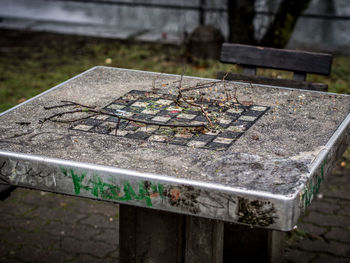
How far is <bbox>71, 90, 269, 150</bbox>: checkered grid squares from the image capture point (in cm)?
202

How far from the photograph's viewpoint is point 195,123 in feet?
7.18

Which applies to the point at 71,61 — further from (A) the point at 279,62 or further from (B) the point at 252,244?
(B) the point at 252,244

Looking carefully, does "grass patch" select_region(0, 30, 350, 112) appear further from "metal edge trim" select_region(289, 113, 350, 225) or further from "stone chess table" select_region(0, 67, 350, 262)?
"metal edge trim" select_region(289, 113, 350, 225)

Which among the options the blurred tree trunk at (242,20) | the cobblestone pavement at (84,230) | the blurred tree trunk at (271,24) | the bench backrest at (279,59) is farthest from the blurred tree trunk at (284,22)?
the bench backrest at (279,59)

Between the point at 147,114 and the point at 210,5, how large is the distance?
543 centimetres

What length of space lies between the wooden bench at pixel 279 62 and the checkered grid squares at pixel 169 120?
83cm

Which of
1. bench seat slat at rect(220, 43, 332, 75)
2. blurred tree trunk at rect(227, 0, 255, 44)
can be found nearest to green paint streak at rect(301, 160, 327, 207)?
bench seat slat at rect(220, 43, 332, 75)

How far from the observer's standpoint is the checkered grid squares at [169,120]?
6.63 ft

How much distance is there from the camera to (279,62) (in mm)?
3246

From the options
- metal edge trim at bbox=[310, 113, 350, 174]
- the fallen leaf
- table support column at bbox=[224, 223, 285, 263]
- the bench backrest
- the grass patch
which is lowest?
table support column at bbox=[224, 223, 285, 263]

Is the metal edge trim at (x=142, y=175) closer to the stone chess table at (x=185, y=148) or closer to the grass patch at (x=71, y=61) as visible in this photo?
the stone chess table at (x=185, y=148)

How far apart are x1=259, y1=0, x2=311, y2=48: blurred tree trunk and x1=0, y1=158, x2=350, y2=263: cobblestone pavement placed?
236 cm

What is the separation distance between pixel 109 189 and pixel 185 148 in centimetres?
33

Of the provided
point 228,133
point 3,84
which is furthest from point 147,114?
point 3,84
